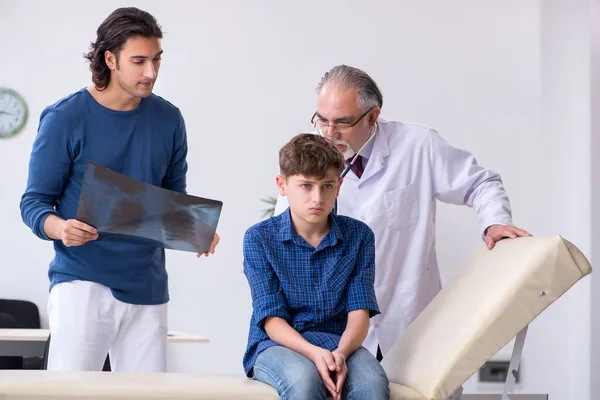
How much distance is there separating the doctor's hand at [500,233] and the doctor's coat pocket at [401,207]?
0.95 ft

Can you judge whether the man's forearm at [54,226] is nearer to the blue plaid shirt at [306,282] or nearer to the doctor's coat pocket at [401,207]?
the blue plaid shirt at [306,282]

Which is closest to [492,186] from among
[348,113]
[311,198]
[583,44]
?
[348,113]

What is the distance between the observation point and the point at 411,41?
5234mm

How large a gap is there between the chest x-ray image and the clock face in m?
3.71

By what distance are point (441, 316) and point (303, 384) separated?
0.50 meters

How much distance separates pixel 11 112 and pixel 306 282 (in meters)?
4.02

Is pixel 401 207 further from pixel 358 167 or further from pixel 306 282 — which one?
pixel 306 282

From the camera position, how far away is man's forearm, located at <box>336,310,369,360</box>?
6.00ft

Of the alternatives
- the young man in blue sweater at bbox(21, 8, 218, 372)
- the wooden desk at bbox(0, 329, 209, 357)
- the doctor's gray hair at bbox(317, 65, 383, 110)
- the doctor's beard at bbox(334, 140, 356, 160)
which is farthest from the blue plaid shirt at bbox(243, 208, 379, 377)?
the wooden desk at bbox(0, 329, 209, 357)

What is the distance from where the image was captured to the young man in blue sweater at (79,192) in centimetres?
200

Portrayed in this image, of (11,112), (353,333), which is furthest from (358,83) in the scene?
(11,112)

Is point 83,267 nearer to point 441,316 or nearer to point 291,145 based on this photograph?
point 291,145

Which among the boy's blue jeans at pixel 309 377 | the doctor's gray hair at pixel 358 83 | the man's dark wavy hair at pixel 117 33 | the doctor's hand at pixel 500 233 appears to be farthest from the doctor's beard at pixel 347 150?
the boy's blue jeans at pixel 309 377

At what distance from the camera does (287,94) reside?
5285mm
